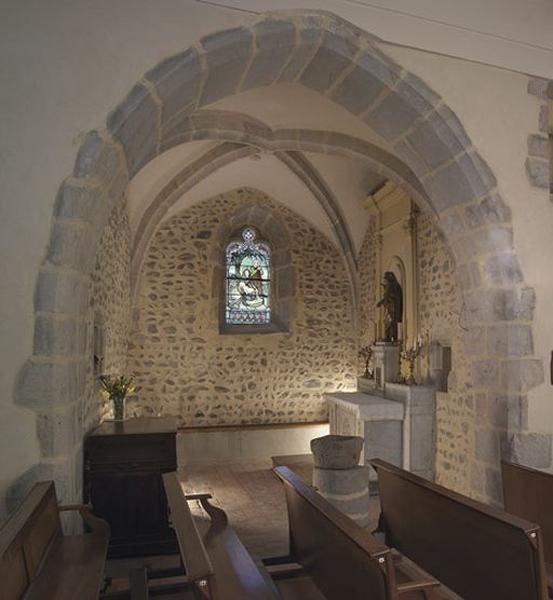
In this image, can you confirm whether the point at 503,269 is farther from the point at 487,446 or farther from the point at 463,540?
the point at 463,540

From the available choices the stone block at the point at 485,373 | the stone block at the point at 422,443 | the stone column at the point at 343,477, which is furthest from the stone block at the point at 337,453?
the stone block at the point at 422,443

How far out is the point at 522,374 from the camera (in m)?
3.69

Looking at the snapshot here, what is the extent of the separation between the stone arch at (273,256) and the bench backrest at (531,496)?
18.6ft

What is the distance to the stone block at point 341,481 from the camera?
471cm

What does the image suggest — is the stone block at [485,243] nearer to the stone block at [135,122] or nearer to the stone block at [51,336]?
the stone block at [135,122]

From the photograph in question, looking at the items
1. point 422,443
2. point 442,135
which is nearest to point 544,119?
point 442,135

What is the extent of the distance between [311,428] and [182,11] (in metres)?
6.72

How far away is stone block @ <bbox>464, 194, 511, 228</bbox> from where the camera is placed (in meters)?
3.79

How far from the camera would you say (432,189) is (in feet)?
13.7

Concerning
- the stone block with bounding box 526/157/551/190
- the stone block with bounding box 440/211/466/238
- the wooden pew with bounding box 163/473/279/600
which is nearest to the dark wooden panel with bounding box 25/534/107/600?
the wooden pew with bounding box 163/473/279/600

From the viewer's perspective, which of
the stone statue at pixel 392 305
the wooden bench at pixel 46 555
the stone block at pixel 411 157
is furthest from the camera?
the stone statue at pixel 392 305

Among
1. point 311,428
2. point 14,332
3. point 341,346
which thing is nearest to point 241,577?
point 14,332

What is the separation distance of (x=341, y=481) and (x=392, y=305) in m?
3.44

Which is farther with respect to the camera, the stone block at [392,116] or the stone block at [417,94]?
the stone block at [392,116]
